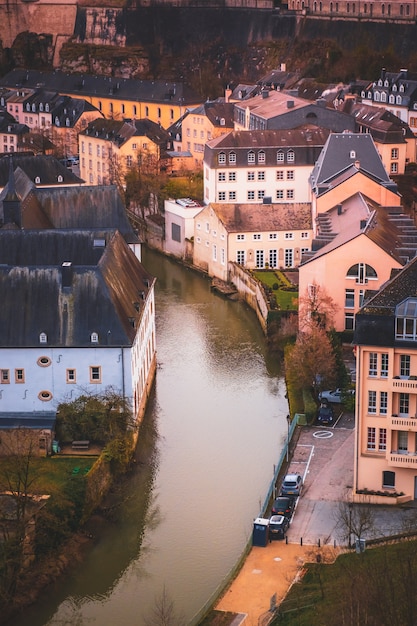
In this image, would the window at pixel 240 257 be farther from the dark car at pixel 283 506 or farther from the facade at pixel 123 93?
the facade at pixel 123 93

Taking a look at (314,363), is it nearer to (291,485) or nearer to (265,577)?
(291,485)

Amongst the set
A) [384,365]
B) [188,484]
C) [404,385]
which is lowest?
[188,484]

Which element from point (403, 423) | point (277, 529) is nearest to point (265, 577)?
point (277, 529)

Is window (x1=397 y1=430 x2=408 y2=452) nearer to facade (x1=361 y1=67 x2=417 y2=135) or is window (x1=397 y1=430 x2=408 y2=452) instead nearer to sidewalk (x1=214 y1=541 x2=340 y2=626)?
sidewalk (x1=214 y1=541 x2=340 y2=626)

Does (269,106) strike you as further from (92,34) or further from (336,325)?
(92,34)

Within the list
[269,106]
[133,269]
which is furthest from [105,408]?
[269,106]

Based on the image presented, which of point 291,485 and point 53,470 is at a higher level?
point 53,470

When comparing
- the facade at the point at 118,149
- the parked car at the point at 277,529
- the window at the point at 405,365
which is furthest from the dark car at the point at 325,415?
the facade at the point at 118,149
